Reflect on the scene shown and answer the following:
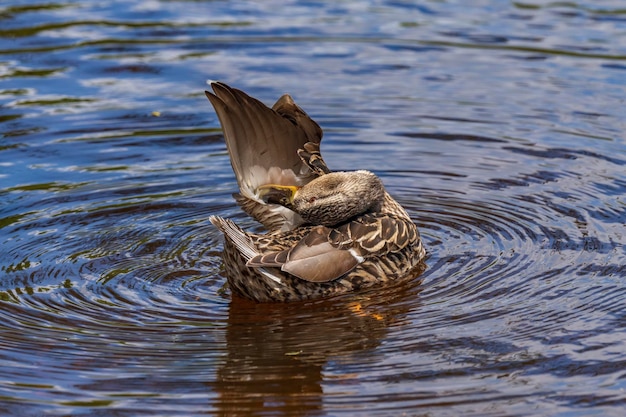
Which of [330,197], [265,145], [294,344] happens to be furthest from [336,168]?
[294,344]

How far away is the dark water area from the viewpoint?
6.10m

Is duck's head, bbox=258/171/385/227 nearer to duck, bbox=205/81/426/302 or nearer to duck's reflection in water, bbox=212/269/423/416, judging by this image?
duck, bbox=205/81/426/302

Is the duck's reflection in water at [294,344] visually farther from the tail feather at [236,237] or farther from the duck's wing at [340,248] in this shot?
the tail feather at [236,237]

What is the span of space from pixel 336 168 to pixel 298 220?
229cm

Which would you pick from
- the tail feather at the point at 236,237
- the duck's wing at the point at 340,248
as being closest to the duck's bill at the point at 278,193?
the duck's wing at the point at 340,248

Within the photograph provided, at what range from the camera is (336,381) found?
20.0 feet

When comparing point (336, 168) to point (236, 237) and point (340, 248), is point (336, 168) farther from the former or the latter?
point (236, 237)

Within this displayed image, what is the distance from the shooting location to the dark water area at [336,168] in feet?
20.0

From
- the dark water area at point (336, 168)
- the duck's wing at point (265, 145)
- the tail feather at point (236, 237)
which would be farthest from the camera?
the duck's wing at point (265, 145)

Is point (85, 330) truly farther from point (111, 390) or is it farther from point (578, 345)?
point (578, 345)

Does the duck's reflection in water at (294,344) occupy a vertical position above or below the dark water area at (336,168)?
below

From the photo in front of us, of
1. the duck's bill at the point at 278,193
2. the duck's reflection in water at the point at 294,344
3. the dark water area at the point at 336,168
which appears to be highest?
the duck's bill at the point at 278,193

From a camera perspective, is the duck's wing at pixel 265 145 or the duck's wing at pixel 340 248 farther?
the duck's wing at pixel 265 145

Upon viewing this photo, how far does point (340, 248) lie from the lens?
292 inches
